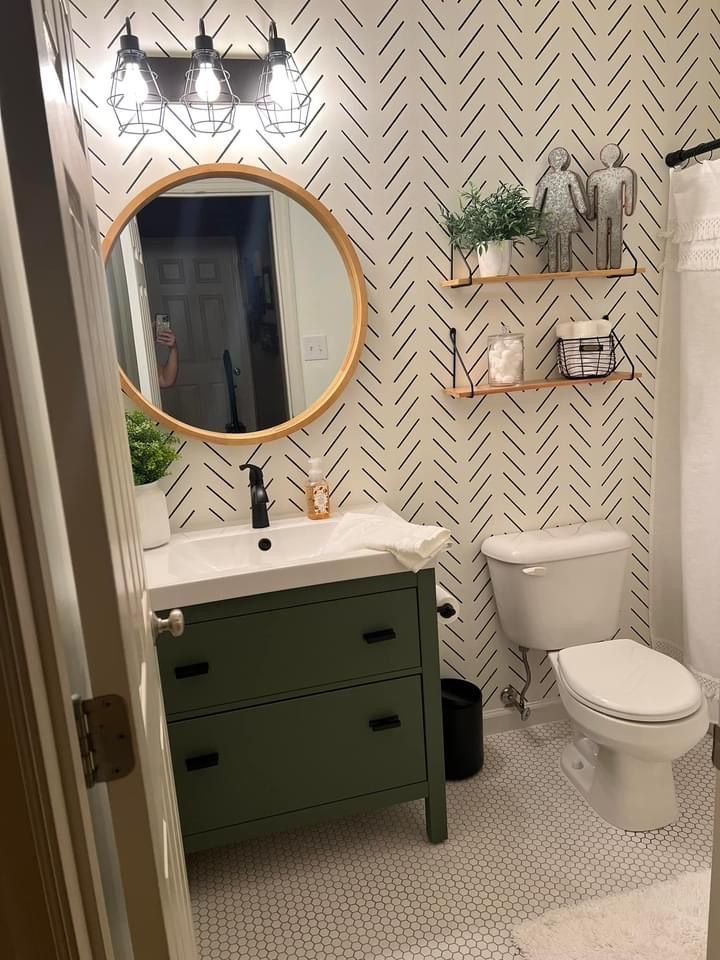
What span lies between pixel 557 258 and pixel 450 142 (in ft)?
1.64

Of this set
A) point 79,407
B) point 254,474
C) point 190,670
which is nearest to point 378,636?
point 190,670

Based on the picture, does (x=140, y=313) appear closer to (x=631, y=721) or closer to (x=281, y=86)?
(x=281, y=86)

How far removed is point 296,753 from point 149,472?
874 mm

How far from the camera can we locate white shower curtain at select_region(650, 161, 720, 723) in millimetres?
2332

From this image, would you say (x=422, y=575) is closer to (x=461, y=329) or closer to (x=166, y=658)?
(x=166, y=658)

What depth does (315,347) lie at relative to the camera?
2250 millimetres

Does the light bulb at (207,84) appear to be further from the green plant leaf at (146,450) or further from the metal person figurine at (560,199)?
the metal person figurine at (560,199)

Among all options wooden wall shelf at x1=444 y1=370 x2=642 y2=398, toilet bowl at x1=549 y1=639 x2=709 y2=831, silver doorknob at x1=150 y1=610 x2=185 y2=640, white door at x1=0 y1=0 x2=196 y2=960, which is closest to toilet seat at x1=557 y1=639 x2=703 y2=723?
toilet bowl at x1=549 y1=639 x2=709 y2=831

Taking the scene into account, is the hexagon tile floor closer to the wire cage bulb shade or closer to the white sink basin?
the white sink basin

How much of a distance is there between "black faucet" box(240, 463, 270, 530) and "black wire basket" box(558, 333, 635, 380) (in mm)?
1060

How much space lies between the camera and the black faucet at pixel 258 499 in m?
2.15

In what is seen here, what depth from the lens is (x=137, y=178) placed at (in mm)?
2029

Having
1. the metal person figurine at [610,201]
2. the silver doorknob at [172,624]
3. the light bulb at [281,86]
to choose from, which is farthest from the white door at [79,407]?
the metal person figurine at [610,201]

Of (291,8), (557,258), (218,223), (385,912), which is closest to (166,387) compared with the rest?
(218,223)
